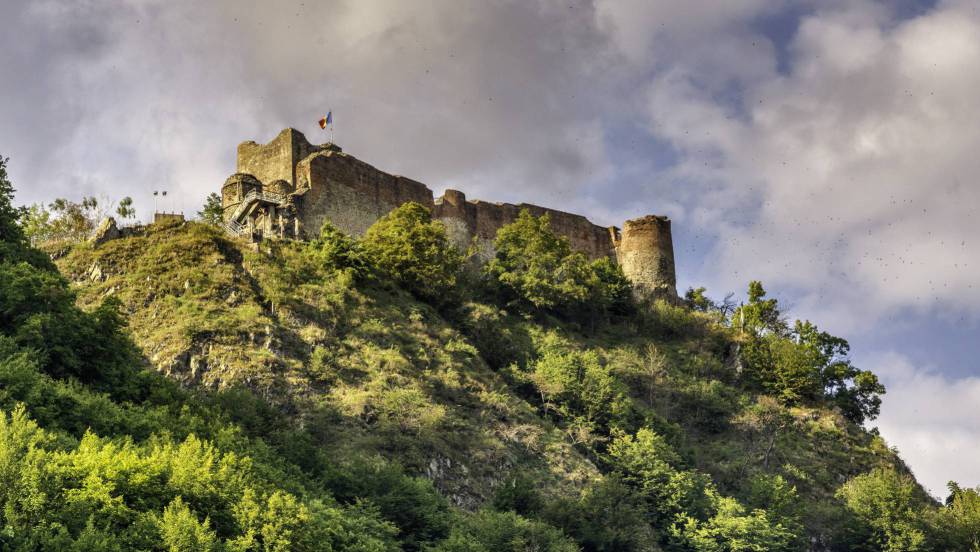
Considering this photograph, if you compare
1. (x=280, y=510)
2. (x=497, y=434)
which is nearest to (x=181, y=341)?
(x=497, y=434)

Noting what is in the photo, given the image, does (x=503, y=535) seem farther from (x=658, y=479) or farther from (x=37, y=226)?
(x=37, y=226)

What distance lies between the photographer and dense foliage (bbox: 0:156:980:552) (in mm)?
23781

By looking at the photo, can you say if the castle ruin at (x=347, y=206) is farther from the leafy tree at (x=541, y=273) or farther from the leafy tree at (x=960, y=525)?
the leafy tree at (x=960, y=525)

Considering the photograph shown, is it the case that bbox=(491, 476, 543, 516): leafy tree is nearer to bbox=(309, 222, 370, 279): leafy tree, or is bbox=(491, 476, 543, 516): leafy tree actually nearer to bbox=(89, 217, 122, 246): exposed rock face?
bbox=(309, 222, 370, 279): leafy tree

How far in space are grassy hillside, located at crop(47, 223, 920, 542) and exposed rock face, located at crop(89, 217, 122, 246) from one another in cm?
64

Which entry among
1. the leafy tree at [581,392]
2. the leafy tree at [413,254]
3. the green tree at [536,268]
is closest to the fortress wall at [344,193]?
the leafy tree at [413,254]

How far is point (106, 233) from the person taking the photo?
43.4 m

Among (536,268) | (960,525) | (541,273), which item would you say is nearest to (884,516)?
(960,525)

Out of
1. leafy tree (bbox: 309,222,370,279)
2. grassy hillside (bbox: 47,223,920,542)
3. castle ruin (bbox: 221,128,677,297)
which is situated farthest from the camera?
castle ruin (bbox: 221,128,677,297)

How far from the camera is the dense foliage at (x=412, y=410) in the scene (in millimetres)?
23781

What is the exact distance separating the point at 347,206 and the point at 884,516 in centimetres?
2781

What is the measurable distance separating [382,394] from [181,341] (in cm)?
750

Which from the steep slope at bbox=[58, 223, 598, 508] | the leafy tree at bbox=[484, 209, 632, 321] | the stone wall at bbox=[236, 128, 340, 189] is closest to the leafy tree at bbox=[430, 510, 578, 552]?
the steep slope at bbox=[58, 223, 598, 508]

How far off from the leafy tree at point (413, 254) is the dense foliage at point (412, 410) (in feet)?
0.35
